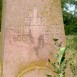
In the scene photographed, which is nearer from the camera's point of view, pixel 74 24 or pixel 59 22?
pixel 59 22

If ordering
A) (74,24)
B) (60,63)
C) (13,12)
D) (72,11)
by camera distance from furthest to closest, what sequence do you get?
(72,11), (74,24), (13,12), (60,63)

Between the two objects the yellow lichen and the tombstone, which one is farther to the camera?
the yellow lichen

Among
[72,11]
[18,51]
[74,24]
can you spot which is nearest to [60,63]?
[18,51]

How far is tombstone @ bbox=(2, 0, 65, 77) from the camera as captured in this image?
21.3 ft

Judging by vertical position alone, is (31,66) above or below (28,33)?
below

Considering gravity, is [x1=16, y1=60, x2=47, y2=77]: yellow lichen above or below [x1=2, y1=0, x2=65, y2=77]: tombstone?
below

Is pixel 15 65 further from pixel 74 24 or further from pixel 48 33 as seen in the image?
pixel 74 24

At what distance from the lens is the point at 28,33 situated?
257 inches

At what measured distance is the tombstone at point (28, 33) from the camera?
21.3ft

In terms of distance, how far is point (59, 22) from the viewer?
6.62m

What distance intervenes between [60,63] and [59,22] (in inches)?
119

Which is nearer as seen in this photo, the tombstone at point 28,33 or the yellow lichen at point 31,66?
the tombstone at point 28,33

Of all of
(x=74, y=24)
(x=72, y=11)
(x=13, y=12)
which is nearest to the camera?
(x=13, y=12)

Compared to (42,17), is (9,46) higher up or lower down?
lower down
